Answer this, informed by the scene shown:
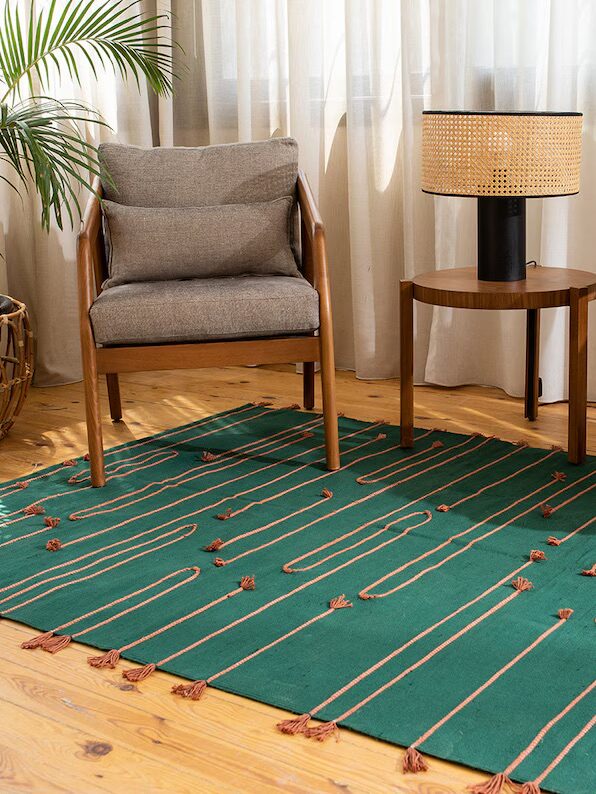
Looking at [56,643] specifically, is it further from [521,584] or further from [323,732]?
[521,584]

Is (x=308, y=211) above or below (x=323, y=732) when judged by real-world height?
above

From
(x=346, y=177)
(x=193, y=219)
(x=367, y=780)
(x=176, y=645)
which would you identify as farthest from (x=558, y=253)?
(x=367, y=780)

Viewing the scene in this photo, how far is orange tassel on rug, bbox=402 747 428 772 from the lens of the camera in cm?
130

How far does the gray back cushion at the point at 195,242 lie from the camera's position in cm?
269

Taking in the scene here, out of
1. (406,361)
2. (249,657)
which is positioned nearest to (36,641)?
(249,657)

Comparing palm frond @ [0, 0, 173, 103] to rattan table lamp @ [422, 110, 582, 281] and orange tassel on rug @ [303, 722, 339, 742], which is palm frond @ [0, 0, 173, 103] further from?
orange tassel on rug @ [303, 722, 339, 742]

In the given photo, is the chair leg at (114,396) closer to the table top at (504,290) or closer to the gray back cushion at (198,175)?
the gray back cushion at (198,175)

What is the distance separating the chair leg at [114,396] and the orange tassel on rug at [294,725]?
5.40 ft

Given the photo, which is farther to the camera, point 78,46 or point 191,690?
point 78,46

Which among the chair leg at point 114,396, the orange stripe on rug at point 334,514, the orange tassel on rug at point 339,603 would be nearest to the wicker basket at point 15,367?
the chair leg at point 114,396

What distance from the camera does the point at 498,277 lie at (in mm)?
2492

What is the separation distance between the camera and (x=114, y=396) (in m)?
2.93

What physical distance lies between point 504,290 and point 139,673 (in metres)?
1.28

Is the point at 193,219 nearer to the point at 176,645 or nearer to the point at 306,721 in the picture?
the point at 176,645
